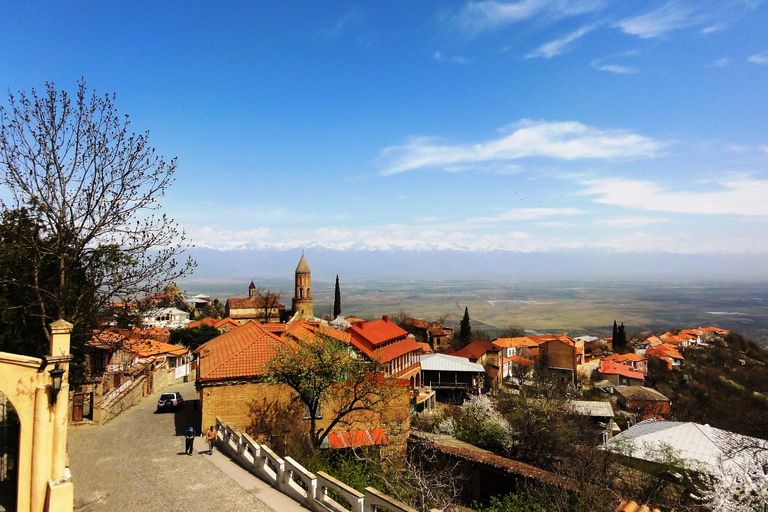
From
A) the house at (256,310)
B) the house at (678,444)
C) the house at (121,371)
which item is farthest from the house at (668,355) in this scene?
the house at (121,371)

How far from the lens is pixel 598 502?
12148 millimetres

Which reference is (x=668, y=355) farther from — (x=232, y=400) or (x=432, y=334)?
(x=232, y=400)

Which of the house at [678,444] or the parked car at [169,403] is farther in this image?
the parked car at [169,403]

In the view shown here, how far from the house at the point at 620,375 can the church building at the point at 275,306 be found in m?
39.7

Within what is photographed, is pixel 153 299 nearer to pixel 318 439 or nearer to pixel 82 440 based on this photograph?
pixel 82 440

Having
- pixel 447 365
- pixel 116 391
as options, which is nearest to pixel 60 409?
pixel 116 391

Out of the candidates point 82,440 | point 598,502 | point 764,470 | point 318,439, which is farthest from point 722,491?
point 82,440

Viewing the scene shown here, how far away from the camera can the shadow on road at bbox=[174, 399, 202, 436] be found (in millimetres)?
17764

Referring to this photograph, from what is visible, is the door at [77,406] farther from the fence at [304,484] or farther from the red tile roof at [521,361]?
the red tile roof at [521,361]

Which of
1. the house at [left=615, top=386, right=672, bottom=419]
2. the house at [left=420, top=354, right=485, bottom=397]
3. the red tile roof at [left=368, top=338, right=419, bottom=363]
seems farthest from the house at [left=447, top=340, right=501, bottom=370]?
the house at [left=615, top=386, right=672, bottom=419]

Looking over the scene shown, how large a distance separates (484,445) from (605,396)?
2982 centimetres

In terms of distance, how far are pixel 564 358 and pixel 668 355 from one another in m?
21.5

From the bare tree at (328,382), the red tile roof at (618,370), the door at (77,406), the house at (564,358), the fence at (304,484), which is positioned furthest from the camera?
the house at (564,358)

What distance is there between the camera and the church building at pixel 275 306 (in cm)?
6350
